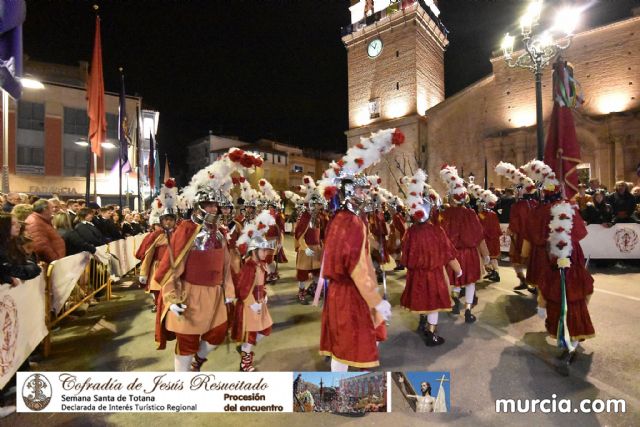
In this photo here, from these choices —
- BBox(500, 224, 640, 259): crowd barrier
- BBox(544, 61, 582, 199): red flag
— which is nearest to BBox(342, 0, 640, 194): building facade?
BBox(500, 224, 640, 259): crowd barrier

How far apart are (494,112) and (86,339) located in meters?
33.6

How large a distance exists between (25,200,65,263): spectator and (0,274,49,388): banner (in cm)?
100

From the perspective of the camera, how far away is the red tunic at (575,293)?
4.27 m

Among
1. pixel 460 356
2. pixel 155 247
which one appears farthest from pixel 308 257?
pixel 460 356

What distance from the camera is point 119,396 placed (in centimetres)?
338

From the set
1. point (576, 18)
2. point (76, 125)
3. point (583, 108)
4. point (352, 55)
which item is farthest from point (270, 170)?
point (576, 18)

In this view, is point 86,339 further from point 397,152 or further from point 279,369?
point 397,152

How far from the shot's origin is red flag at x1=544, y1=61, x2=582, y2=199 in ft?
16.3

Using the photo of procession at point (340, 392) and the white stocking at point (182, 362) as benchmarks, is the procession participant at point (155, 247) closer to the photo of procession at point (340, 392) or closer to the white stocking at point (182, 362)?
the white stocking at point (182, 362)

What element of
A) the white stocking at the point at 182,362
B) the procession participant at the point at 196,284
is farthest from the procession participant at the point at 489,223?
the white stocking at the point at 182,362

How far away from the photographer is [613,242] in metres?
10.0

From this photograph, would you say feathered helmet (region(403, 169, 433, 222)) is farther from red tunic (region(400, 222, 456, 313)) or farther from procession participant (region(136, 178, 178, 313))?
procession participant (region(136, 178, 178, 313))

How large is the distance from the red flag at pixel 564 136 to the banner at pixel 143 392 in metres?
4.89

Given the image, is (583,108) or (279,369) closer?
(279,369)
